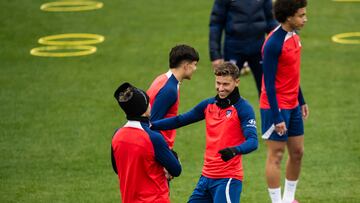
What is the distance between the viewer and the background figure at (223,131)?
8.41m

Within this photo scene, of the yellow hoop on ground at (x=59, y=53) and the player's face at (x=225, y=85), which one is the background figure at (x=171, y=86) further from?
the yellow hoop on ground at (x=59, y=53)

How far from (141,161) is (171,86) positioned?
146 centimetres

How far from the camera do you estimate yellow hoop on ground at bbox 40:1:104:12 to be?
23708mm

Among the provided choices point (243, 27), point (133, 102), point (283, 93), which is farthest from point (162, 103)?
point (243, 27)

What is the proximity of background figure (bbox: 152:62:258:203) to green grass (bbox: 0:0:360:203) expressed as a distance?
2.58 meters

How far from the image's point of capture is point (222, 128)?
8438 millimetres

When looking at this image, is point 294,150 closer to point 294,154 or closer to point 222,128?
point 294,154

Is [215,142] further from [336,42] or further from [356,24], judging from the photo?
[356,24]

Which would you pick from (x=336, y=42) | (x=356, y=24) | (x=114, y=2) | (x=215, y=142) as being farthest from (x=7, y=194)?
(x=114, y=2)

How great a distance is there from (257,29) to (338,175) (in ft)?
10.3

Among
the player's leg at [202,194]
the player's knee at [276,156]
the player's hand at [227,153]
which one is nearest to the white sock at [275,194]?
the player's knee at [276,156]

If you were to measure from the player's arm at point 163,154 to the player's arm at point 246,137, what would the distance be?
46 centimetres

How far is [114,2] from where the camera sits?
24.8 metres

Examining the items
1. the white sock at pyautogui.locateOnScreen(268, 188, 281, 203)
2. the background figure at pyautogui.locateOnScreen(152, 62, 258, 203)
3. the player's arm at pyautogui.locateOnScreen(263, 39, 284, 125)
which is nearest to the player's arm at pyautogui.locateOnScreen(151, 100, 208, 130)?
the background figure at pyautogui.locateOnScreen(152, 62, 258, 203)
